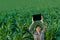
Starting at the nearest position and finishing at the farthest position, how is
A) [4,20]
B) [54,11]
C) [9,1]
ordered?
[4,20]
[54,11]
[9,1]

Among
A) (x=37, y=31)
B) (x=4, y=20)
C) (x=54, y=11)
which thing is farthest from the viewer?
(x=54, y=11)

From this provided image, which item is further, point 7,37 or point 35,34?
point 7,37

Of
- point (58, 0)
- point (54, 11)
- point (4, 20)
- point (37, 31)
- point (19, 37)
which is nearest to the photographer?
point (37, 31)

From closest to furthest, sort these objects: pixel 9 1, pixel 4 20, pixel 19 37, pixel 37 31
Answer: pixel 37 31
pixel 19 37
pixel 4 20
pixel 9 1

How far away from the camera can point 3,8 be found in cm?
721

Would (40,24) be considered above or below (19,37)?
above

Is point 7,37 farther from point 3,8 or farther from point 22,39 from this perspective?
point 3,8

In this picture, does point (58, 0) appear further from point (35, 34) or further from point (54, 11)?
point (35, 34)

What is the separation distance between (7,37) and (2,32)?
5.4 inches

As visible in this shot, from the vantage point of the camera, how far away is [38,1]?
7297 millimetres

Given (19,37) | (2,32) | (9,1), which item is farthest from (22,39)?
(9,1)

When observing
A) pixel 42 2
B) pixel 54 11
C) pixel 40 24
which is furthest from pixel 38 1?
pixel 40 24

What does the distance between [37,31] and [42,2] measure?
142 inches

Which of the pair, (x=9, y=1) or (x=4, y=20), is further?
(x=9, y=1)
